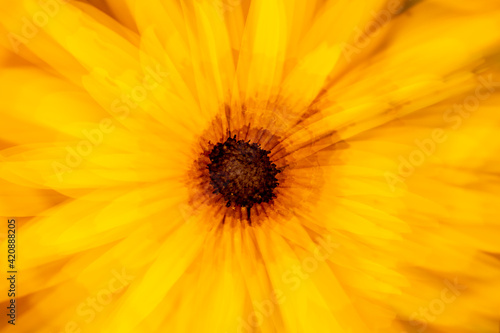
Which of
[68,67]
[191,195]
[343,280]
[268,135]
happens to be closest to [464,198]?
[343,280]

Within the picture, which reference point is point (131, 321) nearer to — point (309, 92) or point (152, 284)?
point (152, 284)

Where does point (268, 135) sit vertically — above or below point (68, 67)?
below

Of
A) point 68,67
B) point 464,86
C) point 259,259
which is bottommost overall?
point 259,259

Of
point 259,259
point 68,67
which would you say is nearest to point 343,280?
point 259,259
